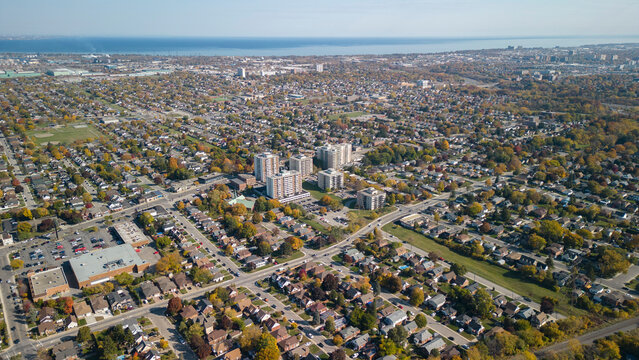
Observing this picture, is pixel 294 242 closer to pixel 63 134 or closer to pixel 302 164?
pixel 302 164

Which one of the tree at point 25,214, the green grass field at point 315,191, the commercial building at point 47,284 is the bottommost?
the commercial building at point 47,284

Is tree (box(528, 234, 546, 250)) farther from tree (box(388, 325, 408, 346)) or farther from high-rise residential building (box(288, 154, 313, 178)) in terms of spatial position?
high-rise residential building (box(288, 154, 313, 178))

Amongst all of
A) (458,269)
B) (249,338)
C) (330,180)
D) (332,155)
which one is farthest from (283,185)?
(249,338)

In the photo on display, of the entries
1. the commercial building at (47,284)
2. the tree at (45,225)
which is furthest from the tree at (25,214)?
the commercial building at (47,284)

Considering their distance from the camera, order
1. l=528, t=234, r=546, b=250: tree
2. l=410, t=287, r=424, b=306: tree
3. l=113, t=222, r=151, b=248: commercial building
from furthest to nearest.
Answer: l=113, t=222, r=151, b=248: commercial building
l=528, t=234, r=546, b=250: tree
l=410, t=287, r=424, b=306: tree

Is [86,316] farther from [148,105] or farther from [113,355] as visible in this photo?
[148,105]

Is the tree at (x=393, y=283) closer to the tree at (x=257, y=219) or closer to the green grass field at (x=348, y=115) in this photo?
the tree at (x=257, y=219)

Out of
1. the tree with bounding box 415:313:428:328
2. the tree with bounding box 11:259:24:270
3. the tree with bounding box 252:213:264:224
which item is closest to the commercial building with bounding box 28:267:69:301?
the tree with bounding box 11:259:24:270
